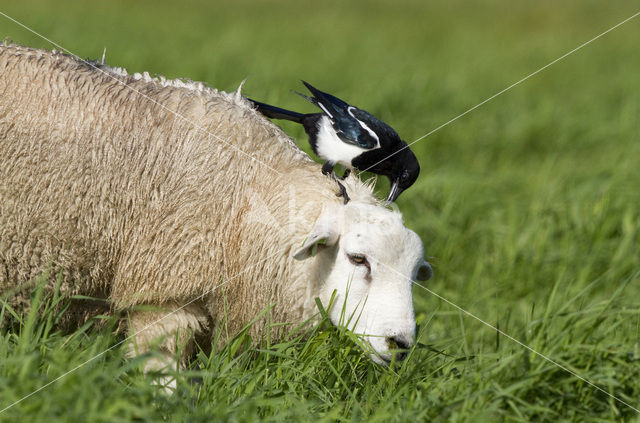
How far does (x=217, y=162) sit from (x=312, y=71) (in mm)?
5650

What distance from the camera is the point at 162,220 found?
3102 millimetres

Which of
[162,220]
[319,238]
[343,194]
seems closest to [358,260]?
[319,238]

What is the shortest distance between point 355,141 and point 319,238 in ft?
1.64

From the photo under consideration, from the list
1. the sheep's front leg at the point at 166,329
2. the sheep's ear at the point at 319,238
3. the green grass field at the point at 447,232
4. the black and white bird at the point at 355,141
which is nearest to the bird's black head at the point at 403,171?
the black and white bird at the point at 355,141

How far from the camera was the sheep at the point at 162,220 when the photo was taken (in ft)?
10.1

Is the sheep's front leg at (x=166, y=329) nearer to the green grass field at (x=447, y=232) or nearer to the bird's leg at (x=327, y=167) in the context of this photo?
the green grass field at (x=447, y=232)

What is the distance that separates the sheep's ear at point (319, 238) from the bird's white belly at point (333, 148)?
0.34 meters

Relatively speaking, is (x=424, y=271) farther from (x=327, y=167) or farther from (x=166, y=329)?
(x=166, y=329)

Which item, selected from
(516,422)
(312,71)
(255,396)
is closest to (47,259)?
(255,396)

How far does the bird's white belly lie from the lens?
3246 millimetres

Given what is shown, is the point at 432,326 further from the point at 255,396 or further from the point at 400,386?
the point at 255,396

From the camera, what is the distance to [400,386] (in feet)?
9.26

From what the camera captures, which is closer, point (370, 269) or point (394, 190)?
point (370, 269)

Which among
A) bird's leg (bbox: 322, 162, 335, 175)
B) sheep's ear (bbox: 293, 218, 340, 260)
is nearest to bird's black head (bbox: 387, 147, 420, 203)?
bird's leg (bbox: 322, 162, 335, 175)
